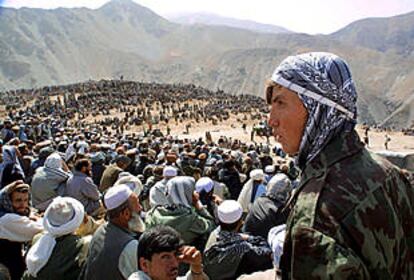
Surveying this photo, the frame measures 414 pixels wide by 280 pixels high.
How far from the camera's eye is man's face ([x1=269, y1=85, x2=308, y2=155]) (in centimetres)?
164

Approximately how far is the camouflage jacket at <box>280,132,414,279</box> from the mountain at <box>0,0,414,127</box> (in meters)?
103

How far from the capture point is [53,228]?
3334mm

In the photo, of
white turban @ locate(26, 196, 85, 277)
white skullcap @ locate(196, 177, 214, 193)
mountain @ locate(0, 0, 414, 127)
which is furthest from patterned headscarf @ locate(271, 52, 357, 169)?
mountain @ locate(0, 0, 414, 127)

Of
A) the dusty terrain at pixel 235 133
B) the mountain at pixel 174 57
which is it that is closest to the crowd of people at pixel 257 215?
the dusty terrain at pixel 235 133

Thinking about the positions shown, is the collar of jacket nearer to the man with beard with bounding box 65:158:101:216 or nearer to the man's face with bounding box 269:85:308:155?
the man's face with bounding box 269:85:308:155

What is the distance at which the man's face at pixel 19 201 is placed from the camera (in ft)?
13.5

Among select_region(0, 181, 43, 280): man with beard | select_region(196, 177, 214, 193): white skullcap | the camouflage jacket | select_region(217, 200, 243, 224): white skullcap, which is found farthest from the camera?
select_region(196, 177, 214, 193): white skullcap

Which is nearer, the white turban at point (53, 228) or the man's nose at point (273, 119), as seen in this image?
the man's nose at point (273, 119)

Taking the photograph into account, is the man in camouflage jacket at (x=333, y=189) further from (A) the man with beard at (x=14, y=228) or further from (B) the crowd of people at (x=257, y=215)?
(A) the man with beard at (x=14, y=228)

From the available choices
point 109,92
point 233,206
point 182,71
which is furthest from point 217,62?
point 233,206

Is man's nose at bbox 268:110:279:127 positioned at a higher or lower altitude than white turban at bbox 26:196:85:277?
higher

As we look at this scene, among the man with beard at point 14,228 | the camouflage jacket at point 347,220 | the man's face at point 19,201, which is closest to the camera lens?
the camouflage jacket at point 347,220

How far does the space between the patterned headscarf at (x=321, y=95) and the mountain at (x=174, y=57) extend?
103062mm

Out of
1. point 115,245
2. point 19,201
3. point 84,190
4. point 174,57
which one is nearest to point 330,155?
point 115,245
